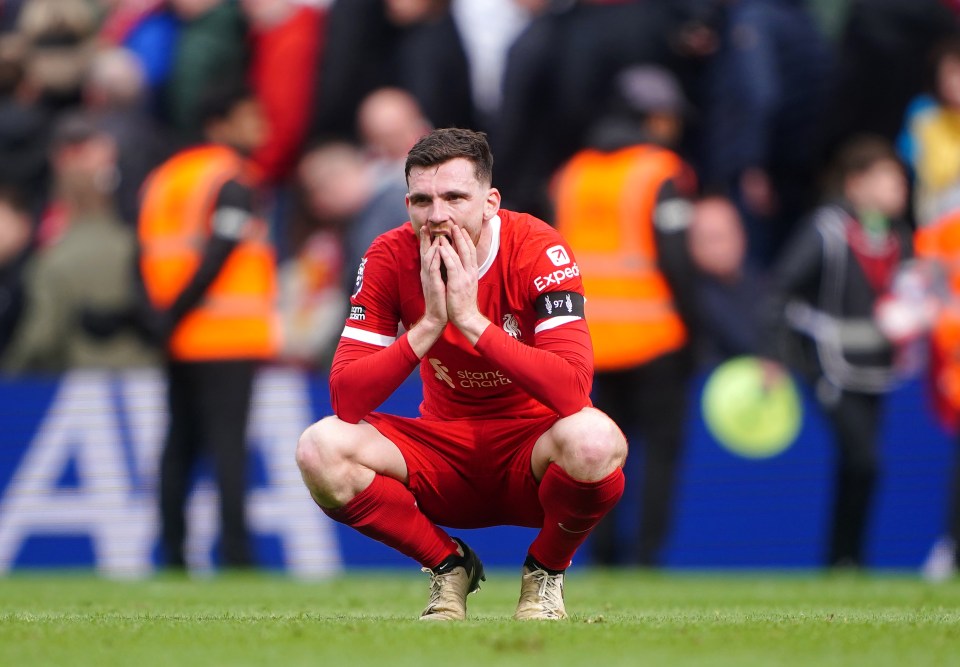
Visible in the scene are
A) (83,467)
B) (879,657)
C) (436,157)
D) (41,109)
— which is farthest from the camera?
(41,109)

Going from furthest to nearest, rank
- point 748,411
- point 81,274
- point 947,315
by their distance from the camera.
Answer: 1. point 81,274
2. point 748,411
3. point 947,315

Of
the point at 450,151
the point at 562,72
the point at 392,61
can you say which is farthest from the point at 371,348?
the point at 392,61

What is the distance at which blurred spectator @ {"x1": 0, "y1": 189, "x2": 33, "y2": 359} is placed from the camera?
40.6 feet

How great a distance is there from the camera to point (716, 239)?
464 inches

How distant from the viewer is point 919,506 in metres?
11.1

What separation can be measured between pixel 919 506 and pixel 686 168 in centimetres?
284

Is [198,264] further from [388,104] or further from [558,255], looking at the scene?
[558,255]

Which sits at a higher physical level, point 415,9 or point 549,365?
point 415,9

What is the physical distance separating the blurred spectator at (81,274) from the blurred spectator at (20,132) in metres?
0.86

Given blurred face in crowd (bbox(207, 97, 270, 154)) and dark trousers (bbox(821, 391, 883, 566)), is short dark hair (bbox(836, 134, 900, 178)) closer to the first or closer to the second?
dark trousers (bbox(821, 391, 883, 566))

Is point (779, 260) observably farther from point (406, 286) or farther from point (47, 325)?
point (406, 286)

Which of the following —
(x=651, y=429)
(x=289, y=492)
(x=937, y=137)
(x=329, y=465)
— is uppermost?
(x=937, y=137)

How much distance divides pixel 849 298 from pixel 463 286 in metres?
5.49

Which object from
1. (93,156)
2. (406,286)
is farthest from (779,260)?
(406,286)
